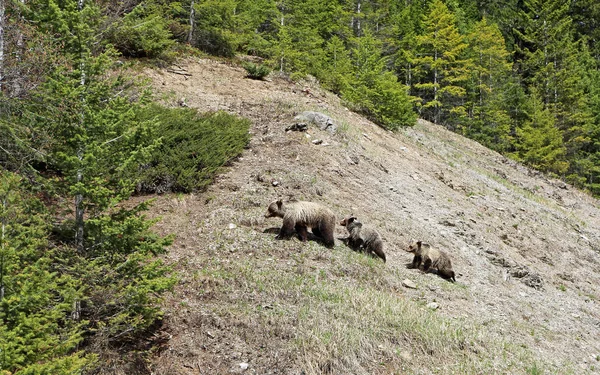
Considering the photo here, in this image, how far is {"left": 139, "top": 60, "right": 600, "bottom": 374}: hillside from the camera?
255 inches

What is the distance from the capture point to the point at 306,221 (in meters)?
9.10

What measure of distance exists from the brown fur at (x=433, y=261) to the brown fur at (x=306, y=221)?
225cm

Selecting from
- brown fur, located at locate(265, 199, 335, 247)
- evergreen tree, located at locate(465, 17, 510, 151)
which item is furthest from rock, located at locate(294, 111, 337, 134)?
evergreen tree, located at locate(465, 17, 510, 151)

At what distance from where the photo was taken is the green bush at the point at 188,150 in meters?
11.1

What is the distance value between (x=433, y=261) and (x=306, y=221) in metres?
3.32

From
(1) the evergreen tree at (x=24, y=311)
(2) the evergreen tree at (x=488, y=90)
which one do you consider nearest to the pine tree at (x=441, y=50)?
(2) the evergreen tree at (x=488, y=90)

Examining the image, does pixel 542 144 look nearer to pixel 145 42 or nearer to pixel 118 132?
pixel 145 42

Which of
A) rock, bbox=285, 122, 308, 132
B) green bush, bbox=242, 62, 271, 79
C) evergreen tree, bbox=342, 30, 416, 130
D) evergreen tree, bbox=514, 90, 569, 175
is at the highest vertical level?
green bush, bbox=242, 62, 271, 79

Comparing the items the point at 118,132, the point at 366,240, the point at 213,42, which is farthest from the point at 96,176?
the point at 213,42

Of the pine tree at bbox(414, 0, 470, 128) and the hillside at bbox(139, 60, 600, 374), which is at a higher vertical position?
the pine tree at bbox(414, 0, 470, 128)

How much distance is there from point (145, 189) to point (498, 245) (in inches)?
412

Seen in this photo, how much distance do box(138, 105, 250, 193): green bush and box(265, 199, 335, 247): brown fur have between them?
10.4ft

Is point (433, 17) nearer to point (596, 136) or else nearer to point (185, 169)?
point (596, 136)

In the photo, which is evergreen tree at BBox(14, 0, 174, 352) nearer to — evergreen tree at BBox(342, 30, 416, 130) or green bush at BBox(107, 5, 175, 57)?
green bush at BBox(107, 5, 175, 57)
